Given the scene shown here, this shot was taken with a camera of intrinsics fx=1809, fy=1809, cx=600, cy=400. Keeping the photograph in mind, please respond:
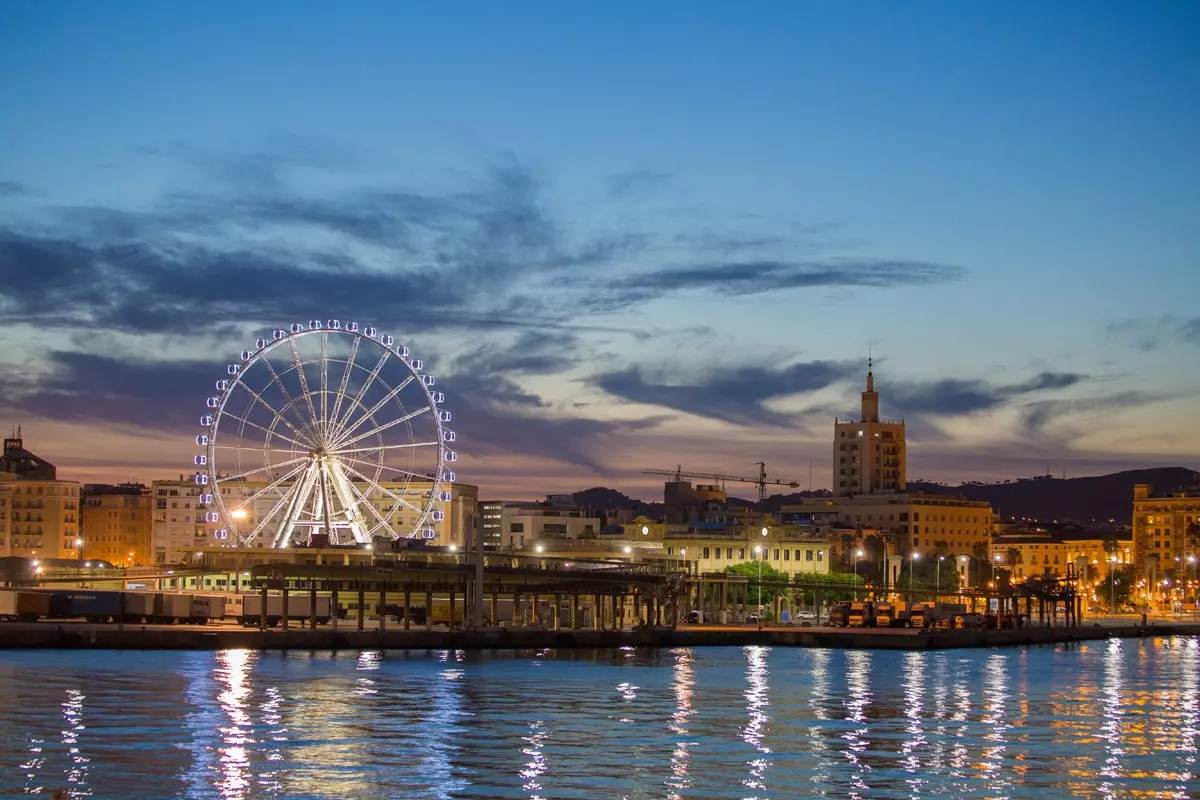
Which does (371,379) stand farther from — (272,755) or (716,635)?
(272,755)

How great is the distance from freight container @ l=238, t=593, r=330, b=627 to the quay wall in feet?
38.4

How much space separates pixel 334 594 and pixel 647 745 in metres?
71.3

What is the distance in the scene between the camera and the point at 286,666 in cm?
9669

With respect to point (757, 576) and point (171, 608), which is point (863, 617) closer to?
point (757, 576)

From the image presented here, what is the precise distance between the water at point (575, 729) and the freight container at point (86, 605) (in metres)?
23.6

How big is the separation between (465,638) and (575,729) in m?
53.9

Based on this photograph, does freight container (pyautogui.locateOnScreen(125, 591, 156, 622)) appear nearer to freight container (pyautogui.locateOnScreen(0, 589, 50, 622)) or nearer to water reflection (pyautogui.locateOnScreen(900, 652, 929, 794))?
freight container (pyautogui.locateOnScreen(0, 589, 50, 622))

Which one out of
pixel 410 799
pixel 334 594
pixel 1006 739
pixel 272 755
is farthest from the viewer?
pixel 334 594

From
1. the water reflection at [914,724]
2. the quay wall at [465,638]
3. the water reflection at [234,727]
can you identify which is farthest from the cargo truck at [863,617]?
the water reflection at [234,727]

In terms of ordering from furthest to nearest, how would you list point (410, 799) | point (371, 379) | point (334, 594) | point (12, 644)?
point (371, 379) < point (334, 594) < point (12, 644) < point (410, 799)

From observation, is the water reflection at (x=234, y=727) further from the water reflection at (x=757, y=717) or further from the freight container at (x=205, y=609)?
the freight container at (x=205, y=609)

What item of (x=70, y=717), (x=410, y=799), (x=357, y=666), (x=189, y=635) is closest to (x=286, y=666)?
(x=357, y=666)

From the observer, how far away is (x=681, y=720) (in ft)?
229

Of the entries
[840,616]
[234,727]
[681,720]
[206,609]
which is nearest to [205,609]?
[206,609]
